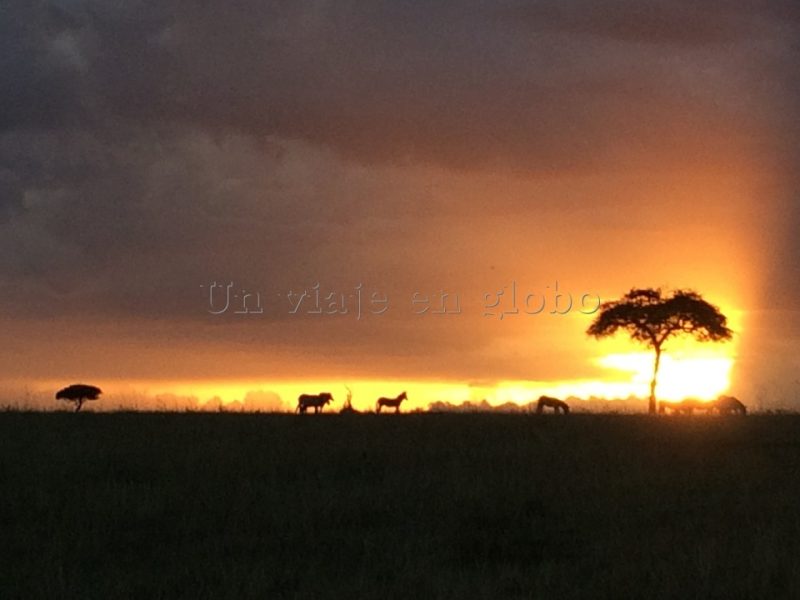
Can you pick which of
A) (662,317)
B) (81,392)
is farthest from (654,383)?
A: (81,392)

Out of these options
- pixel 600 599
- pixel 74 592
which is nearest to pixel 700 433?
pixel 600 599

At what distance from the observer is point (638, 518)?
20.1 metres

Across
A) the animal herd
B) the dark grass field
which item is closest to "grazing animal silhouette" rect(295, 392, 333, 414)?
the animal herd

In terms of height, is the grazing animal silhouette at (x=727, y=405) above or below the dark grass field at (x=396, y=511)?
above

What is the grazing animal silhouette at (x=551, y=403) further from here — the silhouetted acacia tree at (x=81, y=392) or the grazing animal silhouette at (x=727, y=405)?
the silhouetted acacia tree at (x=81, y=392)

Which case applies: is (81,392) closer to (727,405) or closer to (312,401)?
(312,401)

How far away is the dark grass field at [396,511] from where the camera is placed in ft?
51.4

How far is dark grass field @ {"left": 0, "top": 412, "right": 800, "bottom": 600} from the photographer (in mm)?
15664

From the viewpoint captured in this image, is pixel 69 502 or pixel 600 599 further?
pixel 69 502

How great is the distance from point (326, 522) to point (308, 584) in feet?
13.5

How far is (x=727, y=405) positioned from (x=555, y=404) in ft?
25.2

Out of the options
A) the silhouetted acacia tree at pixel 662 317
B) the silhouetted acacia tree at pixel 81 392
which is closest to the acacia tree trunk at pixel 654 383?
the silhouetted acacia tree at pixel 662 317

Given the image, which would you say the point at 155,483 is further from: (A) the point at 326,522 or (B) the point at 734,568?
(B) the point at 734,568

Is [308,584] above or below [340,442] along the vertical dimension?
below
